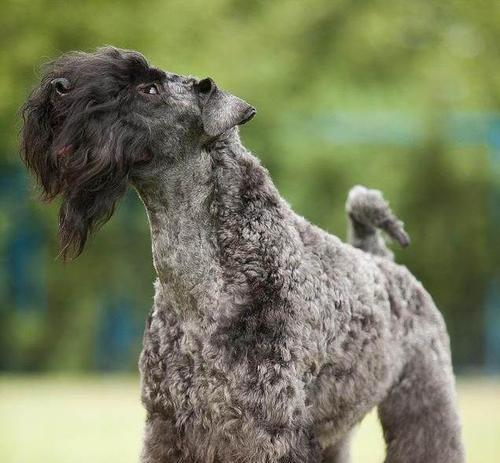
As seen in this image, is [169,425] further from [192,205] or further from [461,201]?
[461,201]

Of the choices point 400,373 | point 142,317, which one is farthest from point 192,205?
point 142,317

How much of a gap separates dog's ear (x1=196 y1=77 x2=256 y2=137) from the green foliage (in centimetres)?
919

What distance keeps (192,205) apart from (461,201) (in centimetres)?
1055

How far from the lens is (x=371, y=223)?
535 cm

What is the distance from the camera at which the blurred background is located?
1337cm

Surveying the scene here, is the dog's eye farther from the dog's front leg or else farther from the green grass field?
the green grass field

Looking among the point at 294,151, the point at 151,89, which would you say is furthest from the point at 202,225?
the point at 294,151

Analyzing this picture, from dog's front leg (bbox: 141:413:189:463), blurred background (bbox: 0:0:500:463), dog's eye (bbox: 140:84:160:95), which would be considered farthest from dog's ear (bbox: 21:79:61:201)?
blurred background (bbox: 0:0:500:463)

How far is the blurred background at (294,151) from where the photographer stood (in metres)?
13.4

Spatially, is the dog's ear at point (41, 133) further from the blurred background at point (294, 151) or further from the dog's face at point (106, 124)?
the blurred background at point (294, 151)

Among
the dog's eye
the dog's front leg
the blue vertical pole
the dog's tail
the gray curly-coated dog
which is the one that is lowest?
the dog's front leg

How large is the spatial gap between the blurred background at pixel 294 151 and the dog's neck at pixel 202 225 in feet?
28.9

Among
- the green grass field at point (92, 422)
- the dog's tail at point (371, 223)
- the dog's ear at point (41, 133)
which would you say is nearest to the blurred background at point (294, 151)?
the green grass field at point (92, 422)

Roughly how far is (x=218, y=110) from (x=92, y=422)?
6372 millimetres
